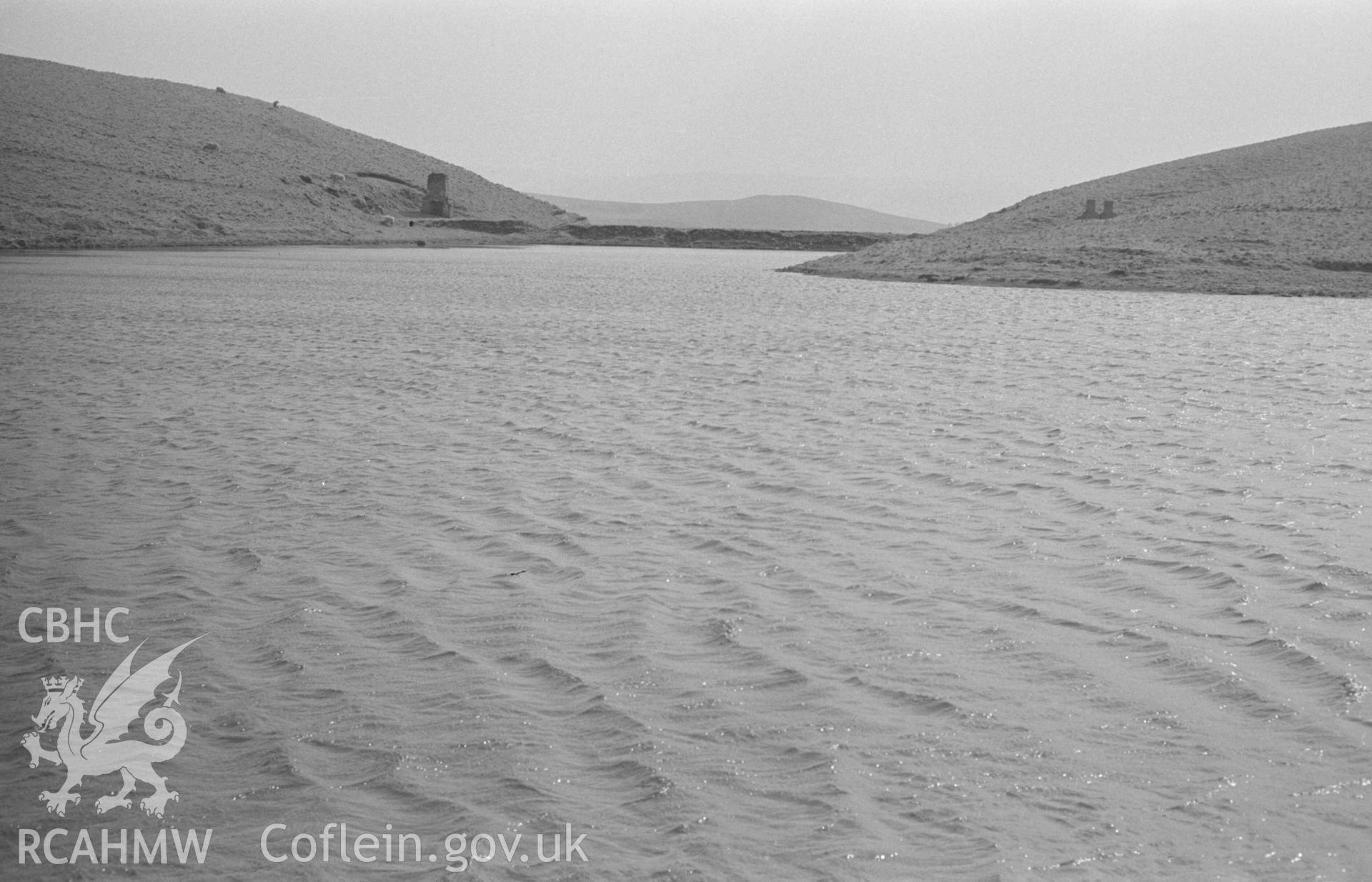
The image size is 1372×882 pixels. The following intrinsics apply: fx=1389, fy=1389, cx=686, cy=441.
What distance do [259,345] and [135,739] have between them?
13400mm

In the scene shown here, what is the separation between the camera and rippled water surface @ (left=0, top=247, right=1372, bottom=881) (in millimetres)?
4273

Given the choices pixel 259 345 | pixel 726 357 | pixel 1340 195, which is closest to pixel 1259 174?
pixel 1340 195

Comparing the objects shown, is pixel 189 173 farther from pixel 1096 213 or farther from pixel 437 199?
pixel 1096 213

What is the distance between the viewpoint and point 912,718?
16.8 ft

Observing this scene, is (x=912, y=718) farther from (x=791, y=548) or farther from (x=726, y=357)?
(x=726, y=357)

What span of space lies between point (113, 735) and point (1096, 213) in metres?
46.1

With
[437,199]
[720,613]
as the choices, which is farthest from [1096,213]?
[437,199]

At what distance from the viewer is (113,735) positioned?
16.0ft

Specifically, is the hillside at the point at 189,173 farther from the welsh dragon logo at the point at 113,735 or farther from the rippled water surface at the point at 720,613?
the welsh dragon logo at the point at 113,735

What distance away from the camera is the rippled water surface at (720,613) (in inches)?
168

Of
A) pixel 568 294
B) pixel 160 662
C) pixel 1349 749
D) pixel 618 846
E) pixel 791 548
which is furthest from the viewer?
pixel 568 294

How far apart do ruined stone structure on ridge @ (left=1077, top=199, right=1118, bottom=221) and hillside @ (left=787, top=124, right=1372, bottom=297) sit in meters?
0.42

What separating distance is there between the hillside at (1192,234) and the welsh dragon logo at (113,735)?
3270cm

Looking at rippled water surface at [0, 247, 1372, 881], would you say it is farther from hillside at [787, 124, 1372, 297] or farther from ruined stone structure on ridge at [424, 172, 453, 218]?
ruined stone structure on ridge at [424, 172, 453, 218]
